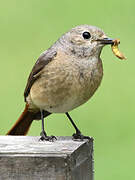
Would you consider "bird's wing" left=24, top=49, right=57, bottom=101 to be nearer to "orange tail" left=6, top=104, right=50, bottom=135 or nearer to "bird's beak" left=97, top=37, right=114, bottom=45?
"orange tail" left=6, top=104, right=50, bottom=135

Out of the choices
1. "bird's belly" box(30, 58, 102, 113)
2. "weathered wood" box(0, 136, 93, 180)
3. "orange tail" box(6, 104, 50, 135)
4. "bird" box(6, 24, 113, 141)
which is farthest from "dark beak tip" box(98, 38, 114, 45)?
"weathered wood" box(0, 136, 93, 180)

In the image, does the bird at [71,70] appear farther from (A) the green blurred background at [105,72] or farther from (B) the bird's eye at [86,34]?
(A) the green blurred background at [105,72]

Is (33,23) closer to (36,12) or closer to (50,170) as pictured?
(36,12)

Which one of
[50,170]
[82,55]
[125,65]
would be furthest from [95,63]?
[125,65]

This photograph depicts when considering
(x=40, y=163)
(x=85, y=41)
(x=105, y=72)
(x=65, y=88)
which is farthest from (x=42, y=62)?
(x=105, y=72)

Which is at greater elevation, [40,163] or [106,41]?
[106,41]

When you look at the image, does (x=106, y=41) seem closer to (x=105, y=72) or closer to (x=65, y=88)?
(x=65, y=88)
